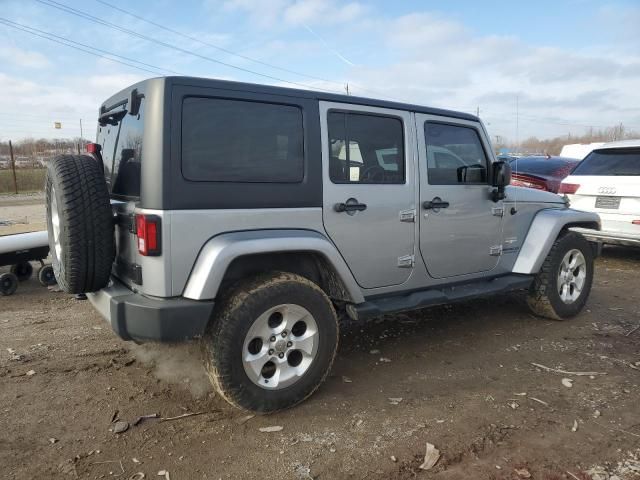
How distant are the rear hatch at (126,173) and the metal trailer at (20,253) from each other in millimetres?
2821

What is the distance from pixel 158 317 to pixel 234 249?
1.79ft

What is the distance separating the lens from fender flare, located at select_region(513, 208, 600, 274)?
4.56 m

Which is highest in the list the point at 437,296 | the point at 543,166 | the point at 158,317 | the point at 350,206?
the point at 543,166

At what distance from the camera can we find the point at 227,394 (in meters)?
2.88

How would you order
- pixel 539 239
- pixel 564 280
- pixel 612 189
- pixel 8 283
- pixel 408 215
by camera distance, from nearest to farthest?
1. pixel 408 215
2. pixel 539 239
3. pixel 564 280
4. pixel 8 283
5. pixel 612 189

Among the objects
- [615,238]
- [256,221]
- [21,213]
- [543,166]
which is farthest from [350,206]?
[21,213]

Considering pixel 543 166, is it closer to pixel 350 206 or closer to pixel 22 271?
pixel 350 206

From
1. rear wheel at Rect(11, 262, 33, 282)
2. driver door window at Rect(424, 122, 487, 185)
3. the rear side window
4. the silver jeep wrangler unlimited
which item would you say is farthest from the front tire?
rear wheel at Rect(11, 262, 33, 282)

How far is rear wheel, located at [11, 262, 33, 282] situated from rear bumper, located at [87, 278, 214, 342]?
4082 mm

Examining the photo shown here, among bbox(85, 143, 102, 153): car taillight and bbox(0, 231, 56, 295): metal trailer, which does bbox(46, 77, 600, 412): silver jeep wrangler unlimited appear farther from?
bbox(0, 231, 56, 295): metal trailer

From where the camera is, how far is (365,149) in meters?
3.56

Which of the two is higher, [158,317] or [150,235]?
[150,235]

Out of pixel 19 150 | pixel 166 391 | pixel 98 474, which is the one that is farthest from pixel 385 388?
pixel 19 150

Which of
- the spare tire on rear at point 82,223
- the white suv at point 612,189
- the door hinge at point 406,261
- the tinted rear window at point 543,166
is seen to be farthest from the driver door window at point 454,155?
the tinted rear window at point 543,166
